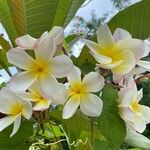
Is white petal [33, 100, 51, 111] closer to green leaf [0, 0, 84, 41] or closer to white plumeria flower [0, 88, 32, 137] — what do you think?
white plumeria flower [0, 88, 32, 137]

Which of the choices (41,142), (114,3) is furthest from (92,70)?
(114,3)

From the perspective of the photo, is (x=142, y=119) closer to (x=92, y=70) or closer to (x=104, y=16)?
(x=92, y=70)

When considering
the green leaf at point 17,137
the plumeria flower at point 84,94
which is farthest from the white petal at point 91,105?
the green leaf at point 17,137

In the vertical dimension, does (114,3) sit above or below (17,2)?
below

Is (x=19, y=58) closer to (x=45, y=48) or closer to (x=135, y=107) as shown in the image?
(x=45, y=48)

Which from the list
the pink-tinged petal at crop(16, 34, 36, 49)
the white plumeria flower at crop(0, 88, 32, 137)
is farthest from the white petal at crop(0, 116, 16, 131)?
the pink-tinged petal at crop(16, 34, 36, 49)
